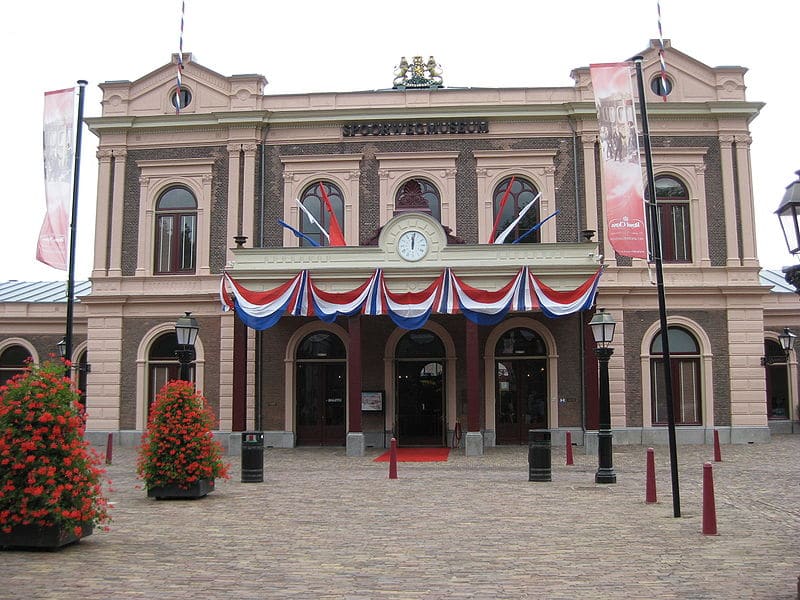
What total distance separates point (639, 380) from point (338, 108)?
13404 mm

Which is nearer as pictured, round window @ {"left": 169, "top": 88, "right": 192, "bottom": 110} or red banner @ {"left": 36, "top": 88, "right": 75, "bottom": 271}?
red banner @ {"left": 36, "top": 88, "right": 75, "bottom": 271}

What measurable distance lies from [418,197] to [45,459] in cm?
1847

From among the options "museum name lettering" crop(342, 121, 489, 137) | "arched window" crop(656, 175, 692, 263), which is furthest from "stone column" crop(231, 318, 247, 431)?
"arched window" crop(656, 175, 692, 263)

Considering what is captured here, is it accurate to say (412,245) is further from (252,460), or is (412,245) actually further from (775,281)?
(775,281)

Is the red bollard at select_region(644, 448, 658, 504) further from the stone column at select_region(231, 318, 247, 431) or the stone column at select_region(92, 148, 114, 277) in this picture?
the stone column at select_region(92, 148, 114, 277)

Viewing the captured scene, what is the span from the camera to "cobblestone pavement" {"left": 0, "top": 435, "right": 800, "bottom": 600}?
8.07 metres

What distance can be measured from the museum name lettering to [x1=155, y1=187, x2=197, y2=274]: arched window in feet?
19.5

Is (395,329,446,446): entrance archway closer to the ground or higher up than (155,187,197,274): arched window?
closer to the ground

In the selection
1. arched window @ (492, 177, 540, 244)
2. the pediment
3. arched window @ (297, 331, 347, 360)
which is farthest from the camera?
the pediment

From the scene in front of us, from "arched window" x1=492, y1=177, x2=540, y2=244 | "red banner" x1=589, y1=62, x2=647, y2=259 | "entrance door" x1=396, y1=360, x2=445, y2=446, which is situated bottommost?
"entrance door" x1=396, y1=360, x2=445, y2=446

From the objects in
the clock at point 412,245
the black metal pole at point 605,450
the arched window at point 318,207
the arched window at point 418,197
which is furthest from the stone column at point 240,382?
the black metal pole at point 605,450

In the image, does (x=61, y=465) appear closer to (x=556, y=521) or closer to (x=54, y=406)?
(x=54, y=406)

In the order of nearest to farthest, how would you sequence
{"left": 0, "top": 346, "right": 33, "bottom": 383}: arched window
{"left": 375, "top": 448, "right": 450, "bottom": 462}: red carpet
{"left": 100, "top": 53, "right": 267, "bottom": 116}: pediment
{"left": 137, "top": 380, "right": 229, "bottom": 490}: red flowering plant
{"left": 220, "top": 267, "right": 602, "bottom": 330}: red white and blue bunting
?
{"left": 137, "top": 380, "right": 229, "bottom": 490}: red flowering plant
{"left": 375, "top": 448, "right": 450, "bottom": 462}: red carpet
{"left": 220, "top": 267, "right": 602, "bottom": 330}: red white and blue bunting
{"left": 100, "top": 53, "right": 267, "bottom": 116}: pediment
{"left": 0, "top": 346, "right": 33, "bottom": 383}: arched window

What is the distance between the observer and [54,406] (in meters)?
10.1
